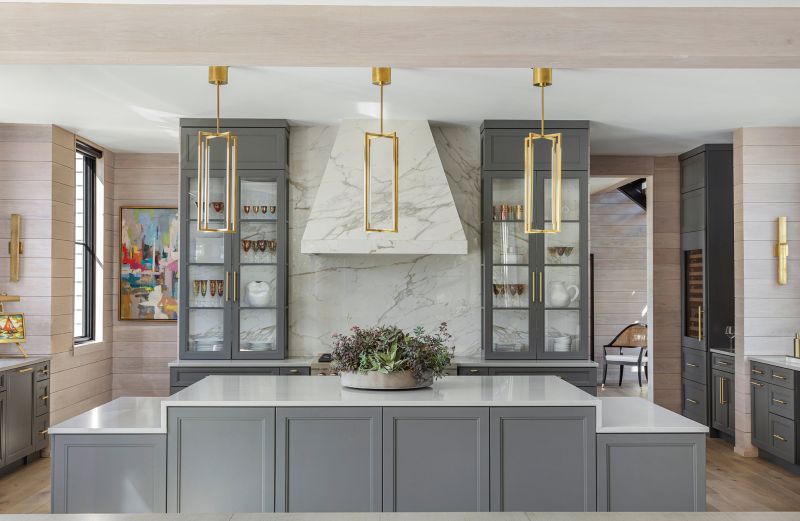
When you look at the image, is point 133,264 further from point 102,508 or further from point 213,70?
point 102,508

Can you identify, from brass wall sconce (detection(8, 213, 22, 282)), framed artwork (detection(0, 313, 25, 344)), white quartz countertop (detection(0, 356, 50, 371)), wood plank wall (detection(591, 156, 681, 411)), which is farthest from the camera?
wood plank wall (detection(591, 156, 681, 411))

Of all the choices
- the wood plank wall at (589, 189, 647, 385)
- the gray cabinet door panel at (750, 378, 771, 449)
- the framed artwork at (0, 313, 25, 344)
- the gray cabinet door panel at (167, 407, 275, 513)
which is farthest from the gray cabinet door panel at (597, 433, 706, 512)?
the wood plank wall at (589, 189, 647, 385)

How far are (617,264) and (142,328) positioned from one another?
6.54 m

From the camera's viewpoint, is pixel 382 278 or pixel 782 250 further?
pixel 382 278

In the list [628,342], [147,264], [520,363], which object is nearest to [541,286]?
[520,363]

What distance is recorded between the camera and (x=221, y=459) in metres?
3.55

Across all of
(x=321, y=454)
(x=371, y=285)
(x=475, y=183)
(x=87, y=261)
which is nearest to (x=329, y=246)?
(x=371, y=285)

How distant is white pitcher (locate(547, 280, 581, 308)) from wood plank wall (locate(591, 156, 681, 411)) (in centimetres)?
189

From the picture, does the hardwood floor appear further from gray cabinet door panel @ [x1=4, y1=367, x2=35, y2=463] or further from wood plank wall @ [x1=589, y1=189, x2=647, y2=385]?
wood plank wall @ [x1=589, y1=189, x2=647, y2=385]

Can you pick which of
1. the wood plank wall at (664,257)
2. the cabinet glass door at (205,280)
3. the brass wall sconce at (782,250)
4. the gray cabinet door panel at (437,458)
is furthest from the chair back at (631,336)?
the gray cabinet door panel at (437,458)

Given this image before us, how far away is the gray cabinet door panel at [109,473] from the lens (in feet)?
11.4

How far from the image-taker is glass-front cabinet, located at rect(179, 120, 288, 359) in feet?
18.9

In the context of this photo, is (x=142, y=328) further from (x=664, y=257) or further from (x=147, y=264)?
(x=664, y=257)

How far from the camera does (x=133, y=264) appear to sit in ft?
23.7
